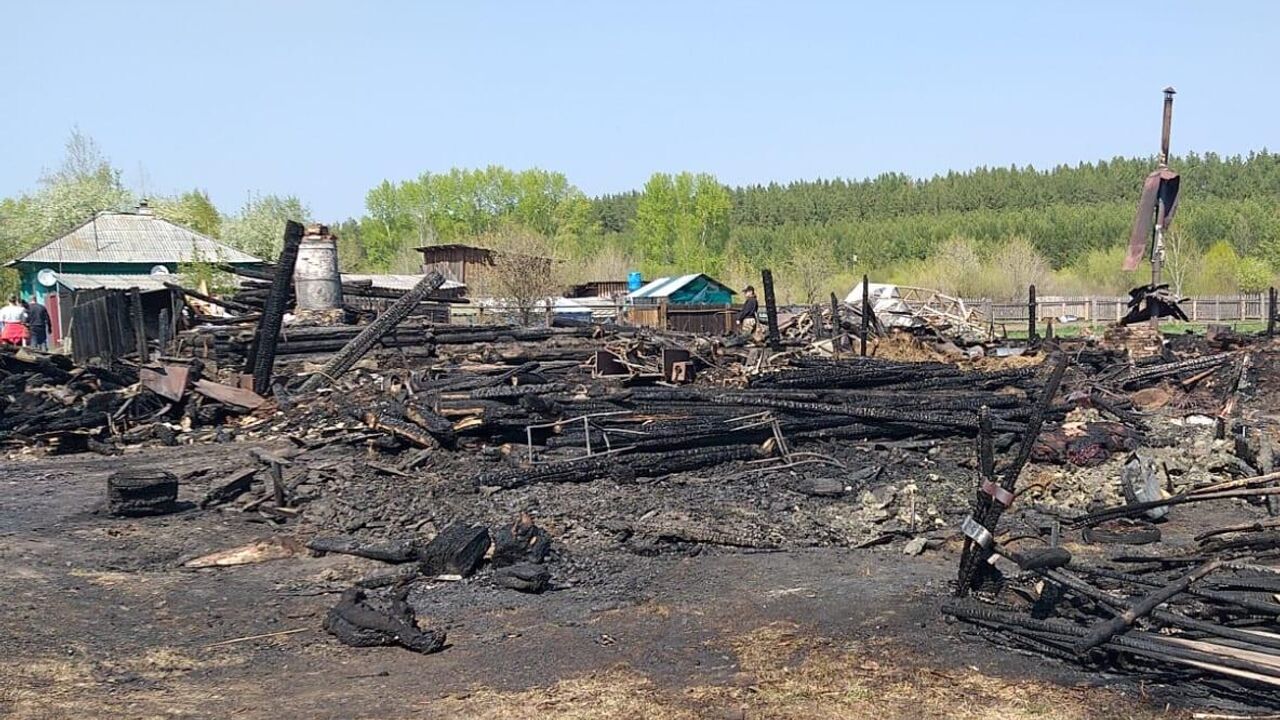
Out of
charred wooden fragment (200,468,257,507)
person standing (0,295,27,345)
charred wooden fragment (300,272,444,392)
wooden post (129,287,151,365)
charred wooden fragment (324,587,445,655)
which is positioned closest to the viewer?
charred wooden fragment (324,587,445,655)

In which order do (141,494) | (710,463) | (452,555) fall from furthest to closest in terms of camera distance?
(710,463) < (141,494) < (452,555)

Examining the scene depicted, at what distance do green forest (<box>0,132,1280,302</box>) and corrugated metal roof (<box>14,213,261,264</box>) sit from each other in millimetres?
9213

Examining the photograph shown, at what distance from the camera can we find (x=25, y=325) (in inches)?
984

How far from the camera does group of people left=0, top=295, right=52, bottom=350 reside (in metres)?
24.1

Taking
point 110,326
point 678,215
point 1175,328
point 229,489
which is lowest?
point 229,489

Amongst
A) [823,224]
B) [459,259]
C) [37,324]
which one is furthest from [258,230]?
[823,224]

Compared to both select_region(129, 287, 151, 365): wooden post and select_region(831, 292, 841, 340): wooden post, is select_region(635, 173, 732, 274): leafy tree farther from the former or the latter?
select_region(129, 287, 151, 365): wooden post

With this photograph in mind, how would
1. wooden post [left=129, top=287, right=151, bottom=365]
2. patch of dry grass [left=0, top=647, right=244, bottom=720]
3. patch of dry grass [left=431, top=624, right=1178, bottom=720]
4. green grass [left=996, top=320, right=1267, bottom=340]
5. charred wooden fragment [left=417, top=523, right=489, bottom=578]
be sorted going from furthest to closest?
green grass [left=996, top=320, right=1267, bottom=340] → wooden post [left=129, top=287, right=151, bottom=365] → charred wooden fragment [left=417, top=523, right=489, bottom=578] → patch of dry grass [left=0, top=647, right=244, bottom=720] → patch of dry grass [left=431, top=624, right=1178, bottom=720]

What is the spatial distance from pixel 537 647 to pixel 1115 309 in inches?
1891

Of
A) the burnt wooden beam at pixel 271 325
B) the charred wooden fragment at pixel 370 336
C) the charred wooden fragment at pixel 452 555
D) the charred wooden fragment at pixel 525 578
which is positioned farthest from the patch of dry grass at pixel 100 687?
the charred wooden fragment at pixel 370 336

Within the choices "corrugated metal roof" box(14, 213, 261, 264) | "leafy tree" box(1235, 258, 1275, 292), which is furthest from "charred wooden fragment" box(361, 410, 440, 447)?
"leafy tree" box(1235, 258, 1275, 292)

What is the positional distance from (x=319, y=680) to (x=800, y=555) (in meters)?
4.24

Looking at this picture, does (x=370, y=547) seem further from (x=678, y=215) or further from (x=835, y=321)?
(x=678, y=215)

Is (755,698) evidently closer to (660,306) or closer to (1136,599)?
(1136,599)
